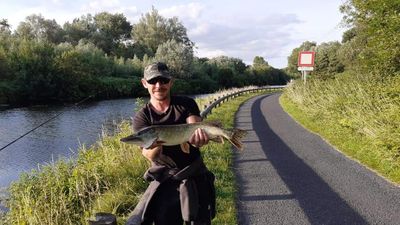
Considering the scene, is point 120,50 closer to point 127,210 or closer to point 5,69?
point 5,69

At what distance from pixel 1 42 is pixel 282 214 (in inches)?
2148

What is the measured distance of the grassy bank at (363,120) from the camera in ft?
30.6

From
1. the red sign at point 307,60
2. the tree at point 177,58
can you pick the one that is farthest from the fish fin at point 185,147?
the tree at point 177,58

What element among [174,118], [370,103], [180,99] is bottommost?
[370,103]

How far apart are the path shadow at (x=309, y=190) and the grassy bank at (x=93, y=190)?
1225mm

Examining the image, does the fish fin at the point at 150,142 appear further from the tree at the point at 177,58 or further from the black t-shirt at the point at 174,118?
the tree at the point at 177,58

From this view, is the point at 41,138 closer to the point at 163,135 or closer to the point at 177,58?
the point at 163,135

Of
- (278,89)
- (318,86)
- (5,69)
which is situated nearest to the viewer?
(318,86)

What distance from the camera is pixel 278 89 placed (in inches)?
2489

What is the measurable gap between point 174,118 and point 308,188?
16.1 ft

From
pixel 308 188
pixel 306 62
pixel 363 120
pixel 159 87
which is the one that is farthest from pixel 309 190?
pixel 306 62

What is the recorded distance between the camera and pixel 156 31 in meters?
86.2

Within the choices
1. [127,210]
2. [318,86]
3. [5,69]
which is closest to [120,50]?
[5,69]

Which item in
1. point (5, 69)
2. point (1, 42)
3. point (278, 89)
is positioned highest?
point (1, 42)
